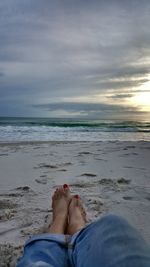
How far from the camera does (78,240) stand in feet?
4.48

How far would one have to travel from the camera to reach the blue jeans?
998mm

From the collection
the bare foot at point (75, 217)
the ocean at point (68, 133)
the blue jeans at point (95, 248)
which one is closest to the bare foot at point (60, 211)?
the bare foot at point (75, 217)

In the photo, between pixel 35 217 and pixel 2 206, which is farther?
pixel 2 206

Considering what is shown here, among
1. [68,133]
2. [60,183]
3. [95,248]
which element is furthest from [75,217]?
[68,133]

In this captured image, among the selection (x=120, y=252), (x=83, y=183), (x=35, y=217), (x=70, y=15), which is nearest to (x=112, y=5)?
(x=70, y=15)

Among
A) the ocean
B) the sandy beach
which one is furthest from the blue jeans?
the ocean

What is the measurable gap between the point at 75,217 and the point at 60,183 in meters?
1.32

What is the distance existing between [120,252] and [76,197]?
1.41m

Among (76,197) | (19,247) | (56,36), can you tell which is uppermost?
(56,36)

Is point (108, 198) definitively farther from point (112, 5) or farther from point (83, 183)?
point (112, 5)

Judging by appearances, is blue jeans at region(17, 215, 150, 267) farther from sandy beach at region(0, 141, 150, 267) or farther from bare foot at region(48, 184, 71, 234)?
sandy beach at region(0, 141, 150, 267)

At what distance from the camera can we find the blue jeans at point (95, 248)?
100cm

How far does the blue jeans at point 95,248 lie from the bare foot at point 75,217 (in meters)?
0.33

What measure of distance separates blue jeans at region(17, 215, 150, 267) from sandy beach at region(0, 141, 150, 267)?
0.41m
